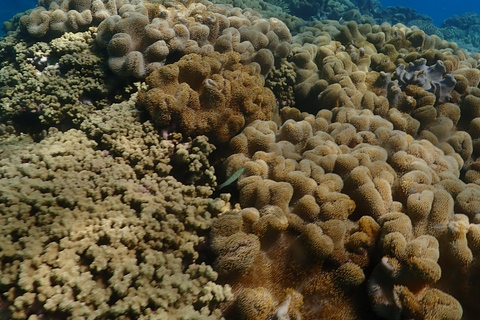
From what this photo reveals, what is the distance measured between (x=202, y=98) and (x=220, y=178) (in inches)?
37.0

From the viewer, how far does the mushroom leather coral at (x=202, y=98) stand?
3164 millimetres

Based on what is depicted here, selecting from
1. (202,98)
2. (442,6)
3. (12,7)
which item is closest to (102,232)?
(202,98)

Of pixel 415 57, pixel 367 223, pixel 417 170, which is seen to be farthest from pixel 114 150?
pixel 415 57

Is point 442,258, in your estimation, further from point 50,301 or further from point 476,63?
point 476,63

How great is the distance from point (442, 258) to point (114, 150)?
116 inches

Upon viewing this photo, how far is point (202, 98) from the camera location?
339 centimetres

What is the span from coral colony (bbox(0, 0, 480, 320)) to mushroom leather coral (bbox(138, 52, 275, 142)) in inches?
0.8

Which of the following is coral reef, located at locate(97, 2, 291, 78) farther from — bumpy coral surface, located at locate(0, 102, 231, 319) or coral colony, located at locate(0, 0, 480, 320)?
bumpy coral surface, located at locate(0, 102, 231, 319)

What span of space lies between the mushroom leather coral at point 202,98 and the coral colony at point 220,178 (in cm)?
2

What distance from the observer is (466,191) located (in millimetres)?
2594

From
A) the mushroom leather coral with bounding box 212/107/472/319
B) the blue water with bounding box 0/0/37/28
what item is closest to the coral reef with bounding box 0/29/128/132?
the mushroom leather coral with bounding box 212/107/472/319

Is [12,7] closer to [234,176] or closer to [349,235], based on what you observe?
[234,176]

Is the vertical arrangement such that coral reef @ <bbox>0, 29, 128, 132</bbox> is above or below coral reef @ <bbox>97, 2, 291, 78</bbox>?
below

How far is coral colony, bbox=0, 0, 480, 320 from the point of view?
1.98m
